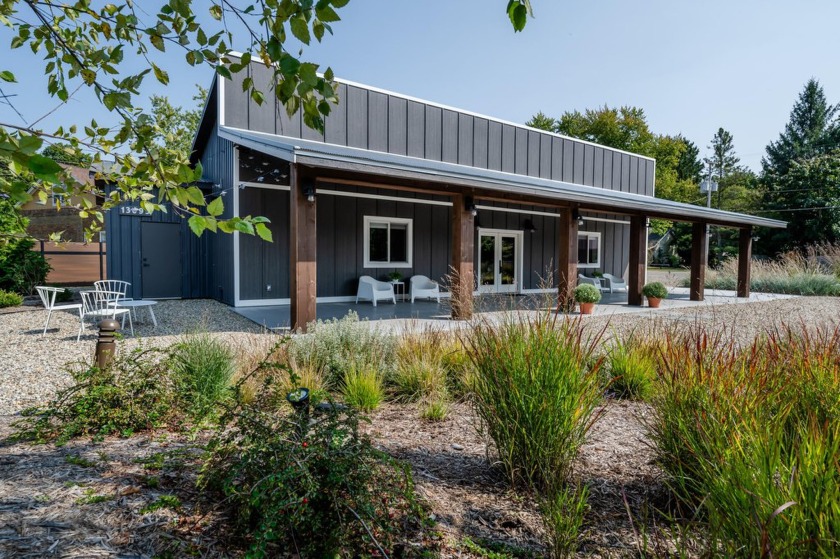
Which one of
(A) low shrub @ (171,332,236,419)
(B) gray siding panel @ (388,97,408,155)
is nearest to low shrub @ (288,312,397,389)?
(A) low shrub @ (171,332,236,419)

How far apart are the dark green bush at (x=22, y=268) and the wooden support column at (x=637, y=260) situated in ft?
49.4

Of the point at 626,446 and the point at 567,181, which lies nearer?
the point at 626,446

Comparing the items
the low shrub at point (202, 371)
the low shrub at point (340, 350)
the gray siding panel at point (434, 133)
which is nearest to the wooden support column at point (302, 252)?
the low shrub at point (340, 350)

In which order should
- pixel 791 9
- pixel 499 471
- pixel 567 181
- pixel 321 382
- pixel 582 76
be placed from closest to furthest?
pixel 499 471 → pixel 321 382 → pixel 791 9 → pixel 582 76 → pixel 567 181

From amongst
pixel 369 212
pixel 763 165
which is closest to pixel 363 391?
pixel 369 212

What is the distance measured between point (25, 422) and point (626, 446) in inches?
159

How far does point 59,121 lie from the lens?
2523 millimetres

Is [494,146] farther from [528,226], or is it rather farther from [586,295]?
[586,295]

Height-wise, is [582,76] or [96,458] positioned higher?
[582,76]

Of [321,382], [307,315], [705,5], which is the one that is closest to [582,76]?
[705,5]

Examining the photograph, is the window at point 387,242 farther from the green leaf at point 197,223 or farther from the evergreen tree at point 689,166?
the evergreen tree at point 689,166

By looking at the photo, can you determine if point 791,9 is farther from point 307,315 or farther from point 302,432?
point 307,315

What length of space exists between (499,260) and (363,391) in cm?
1147

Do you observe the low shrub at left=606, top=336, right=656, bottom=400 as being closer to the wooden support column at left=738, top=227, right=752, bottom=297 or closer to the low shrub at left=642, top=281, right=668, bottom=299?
the low shrub at left=642, top=281, right=668, bottom=299
